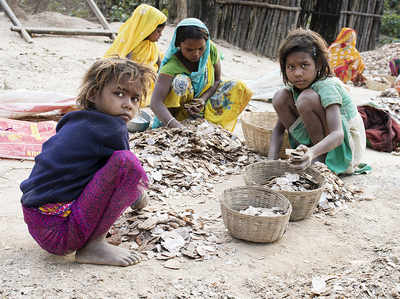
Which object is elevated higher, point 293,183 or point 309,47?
point 309,47

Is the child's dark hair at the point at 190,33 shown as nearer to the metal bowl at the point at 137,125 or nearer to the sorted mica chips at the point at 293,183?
the metal bowl at the point at 137,125

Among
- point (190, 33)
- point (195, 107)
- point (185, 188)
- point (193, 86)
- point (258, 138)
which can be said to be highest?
point (190, 33)

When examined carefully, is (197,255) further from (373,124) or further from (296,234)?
(373,124)

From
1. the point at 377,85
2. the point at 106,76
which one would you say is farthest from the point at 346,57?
the point at 106,76

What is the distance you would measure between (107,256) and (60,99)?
2617 millimetres

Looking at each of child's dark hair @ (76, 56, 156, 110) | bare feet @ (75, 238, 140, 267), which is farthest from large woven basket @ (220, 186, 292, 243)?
child's dark hair @ (76, 56, 156, 110)

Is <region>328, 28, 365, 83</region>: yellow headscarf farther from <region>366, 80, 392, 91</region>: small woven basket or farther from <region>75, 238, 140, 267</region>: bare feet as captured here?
<region>75, 238, 140, 267</region>: bare feet

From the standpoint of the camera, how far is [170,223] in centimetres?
217

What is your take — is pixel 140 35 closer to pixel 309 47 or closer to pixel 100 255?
pixel 309 47

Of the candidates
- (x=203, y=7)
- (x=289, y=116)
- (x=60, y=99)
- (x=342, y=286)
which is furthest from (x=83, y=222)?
(x=203, y=7)

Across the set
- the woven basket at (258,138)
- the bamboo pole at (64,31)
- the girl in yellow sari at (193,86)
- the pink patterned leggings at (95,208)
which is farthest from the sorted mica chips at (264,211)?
the bamboo pole at (64,31)

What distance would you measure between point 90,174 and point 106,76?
439mm

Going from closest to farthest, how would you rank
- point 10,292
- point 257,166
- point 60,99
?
1. point 10,292
2. point 257,166
3. point 60,99

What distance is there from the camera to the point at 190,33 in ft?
10.7
